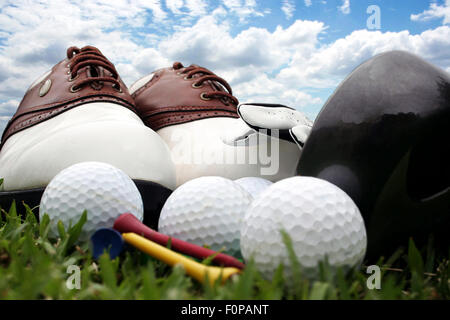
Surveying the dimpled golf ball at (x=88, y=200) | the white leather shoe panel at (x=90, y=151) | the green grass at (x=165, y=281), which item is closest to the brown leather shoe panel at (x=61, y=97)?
the white leather shoe panel at (x=90, y=151)

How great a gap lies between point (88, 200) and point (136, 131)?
2.33ft

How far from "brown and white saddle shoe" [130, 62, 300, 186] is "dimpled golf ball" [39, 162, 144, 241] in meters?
0.80

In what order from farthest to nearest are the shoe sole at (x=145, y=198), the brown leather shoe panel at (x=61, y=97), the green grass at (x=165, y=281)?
the brown leather shoe panel at (x=61, y=97), the shoe sole at (x=145, y=198), the green grass at (x=165, y=281)

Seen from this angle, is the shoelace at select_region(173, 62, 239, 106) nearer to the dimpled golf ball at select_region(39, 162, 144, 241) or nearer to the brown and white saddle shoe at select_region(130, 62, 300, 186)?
the brown and white saddle shoe at select_region(130, 62, 300, 186)

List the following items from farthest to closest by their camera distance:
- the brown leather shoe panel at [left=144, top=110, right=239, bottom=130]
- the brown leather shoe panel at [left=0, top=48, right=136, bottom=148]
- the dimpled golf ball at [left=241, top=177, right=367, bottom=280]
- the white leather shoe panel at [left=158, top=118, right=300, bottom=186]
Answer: the brown leather shoe panel at [left=144, top=110, right=239, bottom=130] → the brown leather shoe panel at [left=0, top=48, right=136, bottom=148] → the white leather shoe panel at [left=158, top=118, right=300, bottom=186] → the dimpled golf ball at [left=241, top=177, right=367, bottom=280]

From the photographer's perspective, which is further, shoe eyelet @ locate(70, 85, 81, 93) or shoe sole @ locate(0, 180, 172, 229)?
shoe eyelet @ locate(70, 85, 81, 93)

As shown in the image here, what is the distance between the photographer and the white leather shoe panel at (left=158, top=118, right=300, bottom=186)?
85.2 inches

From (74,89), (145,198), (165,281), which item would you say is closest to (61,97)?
(74,89)

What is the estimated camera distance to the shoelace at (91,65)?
2.41 metres

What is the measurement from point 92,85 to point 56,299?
5.78 feet

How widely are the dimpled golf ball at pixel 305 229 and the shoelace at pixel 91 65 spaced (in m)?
1.71

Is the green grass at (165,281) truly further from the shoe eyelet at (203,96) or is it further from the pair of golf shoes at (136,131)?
the shoe eyelet at (203,96)

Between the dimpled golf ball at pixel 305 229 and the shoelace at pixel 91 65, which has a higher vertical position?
the shoelace at pixel 91 65

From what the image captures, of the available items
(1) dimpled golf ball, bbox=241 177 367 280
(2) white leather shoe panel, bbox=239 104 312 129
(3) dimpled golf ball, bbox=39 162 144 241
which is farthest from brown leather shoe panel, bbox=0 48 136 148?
(1) dimpled golf ball, bbox=241 177 367 280
